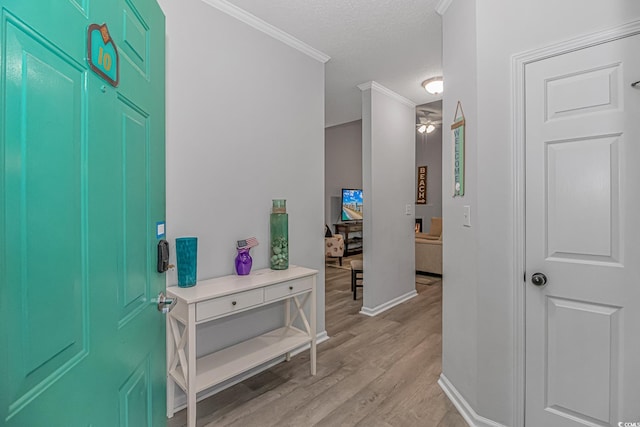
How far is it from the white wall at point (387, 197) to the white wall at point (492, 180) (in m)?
1.78

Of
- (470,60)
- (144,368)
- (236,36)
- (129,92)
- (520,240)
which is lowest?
(144,368)

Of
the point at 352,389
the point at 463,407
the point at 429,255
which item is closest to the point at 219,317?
the point at 352,389

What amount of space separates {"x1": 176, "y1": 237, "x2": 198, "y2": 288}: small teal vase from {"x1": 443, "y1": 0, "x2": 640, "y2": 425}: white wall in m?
1.73

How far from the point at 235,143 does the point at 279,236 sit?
0.79 meters

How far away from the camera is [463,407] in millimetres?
1927

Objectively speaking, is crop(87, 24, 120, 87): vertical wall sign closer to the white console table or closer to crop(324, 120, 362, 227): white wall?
the white console table

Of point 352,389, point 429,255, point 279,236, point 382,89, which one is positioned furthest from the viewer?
point 429,255

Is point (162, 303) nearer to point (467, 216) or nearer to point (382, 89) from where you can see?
point (467, 216)

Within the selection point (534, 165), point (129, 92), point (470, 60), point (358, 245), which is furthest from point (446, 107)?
point (358, 245)

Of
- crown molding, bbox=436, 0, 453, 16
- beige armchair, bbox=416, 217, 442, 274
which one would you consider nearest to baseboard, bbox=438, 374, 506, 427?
crown molding, bbox=436, 0, 453, 16

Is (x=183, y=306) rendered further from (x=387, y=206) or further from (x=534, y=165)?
(x=387, y=206)

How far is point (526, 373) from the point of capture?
1.65 meters

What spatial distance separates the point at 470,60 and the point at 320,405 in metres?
2.38

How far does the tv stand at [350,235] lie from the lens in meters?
7.55
